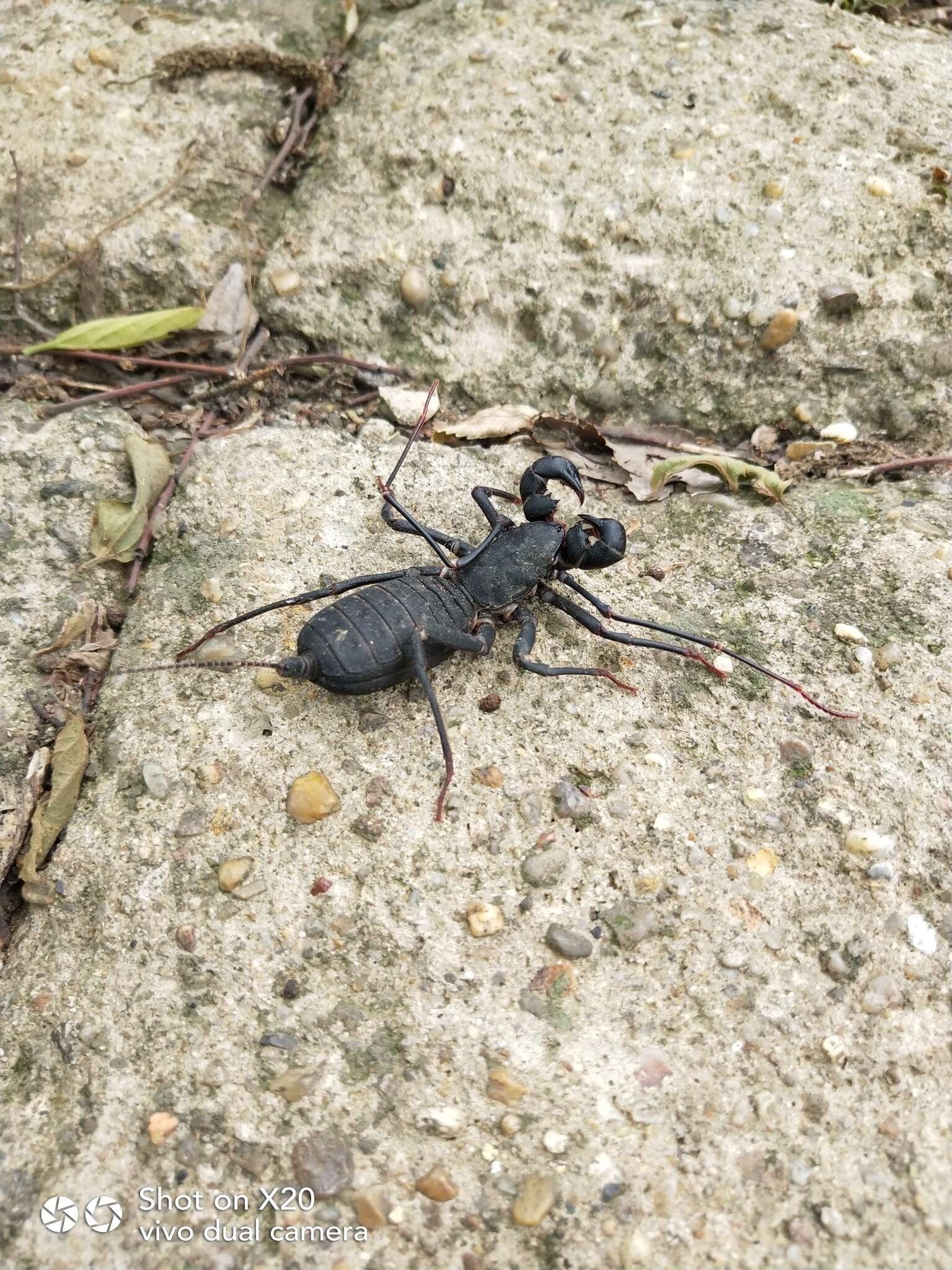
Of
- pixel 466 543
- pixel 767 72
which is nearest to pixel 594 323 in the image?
pixel 466 543

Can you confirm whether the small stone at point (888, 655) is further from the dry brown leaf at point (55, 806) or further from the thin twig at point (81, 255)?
the thin twig at point (81, 255)

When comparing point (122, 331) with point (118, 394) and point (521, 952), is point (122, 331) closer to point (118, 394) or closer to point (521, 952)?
point (118, 394)

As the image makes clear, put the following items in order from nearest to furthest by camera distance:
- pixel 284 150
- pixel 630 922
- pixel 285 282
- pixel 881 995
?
1. pixel 881 995
2. pixel 630 922
3. pixel 285 282
4. pixel 284 150

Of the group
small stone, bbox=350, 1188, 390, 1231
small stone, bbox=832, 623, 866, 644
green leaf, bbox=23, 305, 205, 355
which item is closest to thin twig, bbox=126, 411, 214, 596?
green leaf, bbox=23, 305, 205, 355

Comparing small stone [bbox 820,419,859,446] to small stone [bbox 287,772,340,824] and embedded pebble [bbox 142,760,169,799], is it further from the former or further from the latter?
embedded pebble [bbox 142,760,169,799]

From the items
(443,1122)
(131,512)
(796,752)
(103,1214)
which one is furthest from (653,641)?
(103,1214)

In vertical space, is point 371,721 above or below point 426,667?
below
